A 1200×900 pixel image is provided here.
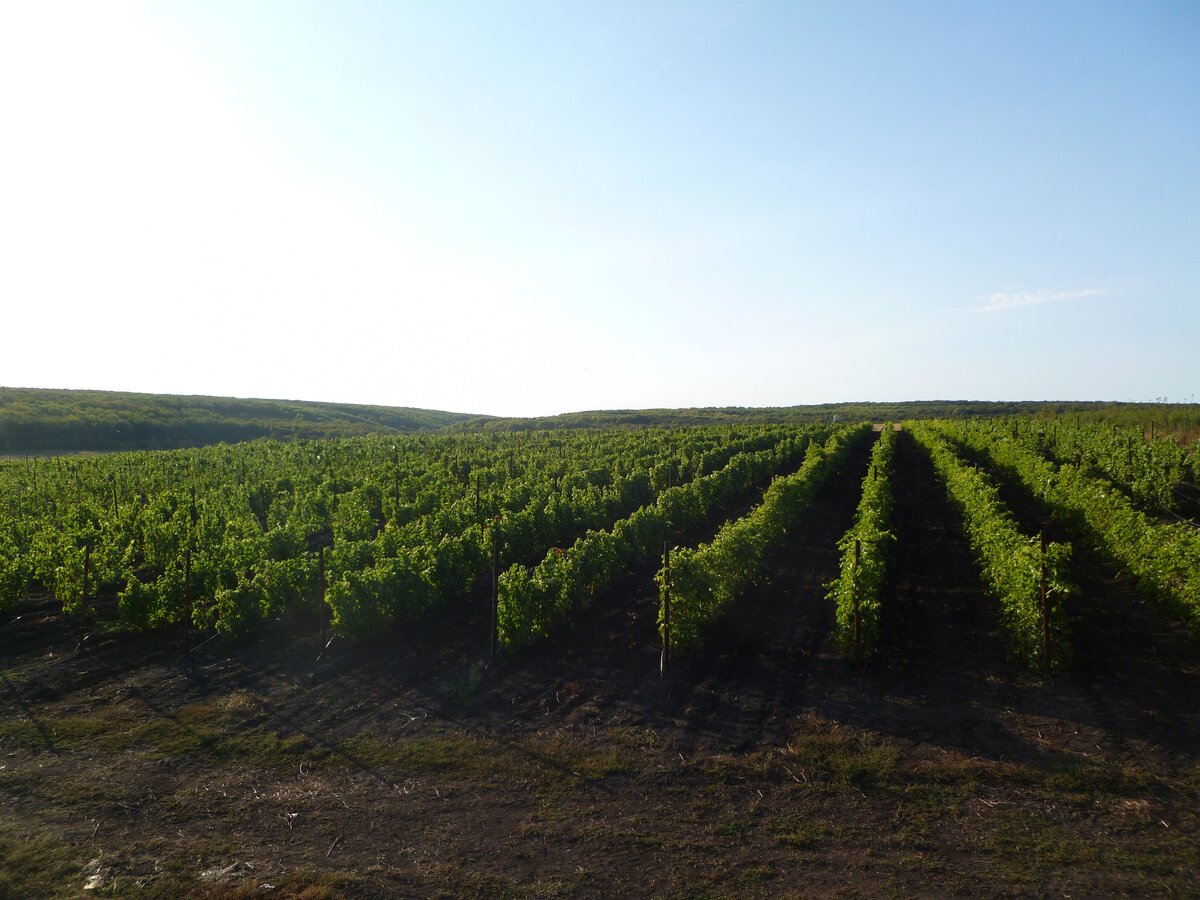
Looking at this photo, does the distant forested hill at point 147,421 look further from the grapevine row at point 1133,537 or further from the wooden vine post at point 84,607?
the grapevine row at point 1133,537

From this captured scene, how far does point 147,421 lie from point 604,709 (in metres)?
78.5

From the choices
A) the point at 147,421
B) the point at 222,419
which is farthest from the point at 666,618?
the point at 222,419

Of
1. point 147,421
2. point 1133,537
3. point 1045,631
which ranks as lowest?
point 1045,631

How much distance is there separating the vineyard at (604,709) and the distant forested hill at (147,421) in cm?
5567

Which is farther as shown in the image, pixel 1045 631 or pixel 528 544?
pixel 528 544

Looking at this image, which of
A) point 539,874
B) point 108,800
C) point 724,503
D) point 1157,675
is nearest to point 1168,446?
point 724,503

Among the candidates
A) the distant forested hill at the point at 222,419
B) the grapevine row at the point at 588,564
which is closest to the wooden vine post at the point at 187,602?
the grapevine row at the point at 588,564

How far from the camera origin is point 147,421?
2813 inches

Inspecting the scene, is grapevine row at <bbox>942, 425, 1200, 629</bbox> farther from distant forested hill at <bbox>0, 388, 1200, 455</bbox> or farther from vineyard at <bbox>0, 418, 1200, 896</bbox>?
distant forested hill at <bbox>0, 388, 1200, 455</bbox>

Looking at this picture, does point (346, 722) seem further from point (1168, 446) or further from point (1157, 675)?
point (1168, 446)

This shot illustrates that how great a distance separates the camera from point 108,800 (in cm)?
757

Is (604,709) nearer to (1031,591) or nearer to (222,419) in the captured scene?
(1031,591)

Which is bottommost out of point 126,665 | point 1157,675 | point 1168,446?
point 126,665

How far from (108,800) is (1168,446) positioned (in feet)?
116
